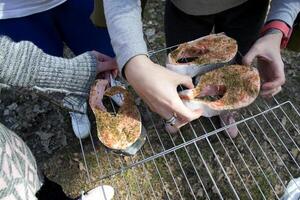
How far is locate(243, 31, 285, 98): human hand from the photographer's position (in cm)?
109

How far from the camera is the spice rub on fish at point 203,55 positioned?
1.19 meters

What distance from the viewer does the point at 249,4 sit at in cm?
139

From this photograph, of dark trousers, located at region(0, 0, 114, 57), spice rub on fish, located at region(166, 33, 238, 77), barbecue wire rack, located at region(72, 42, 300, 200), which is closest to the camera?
spice rub on fish, located at region(166, 33, 238, 77)

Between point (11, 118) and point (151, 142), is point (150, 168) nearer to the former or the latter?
point (151, 142)

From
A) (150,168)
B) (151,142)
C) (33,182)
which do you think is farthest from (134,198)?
(33,182)

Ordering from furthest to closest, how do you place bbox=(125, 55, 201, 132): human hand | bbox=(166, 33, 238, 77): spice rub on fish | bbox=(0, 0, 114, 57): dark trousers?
bbox=(0, 0, 114, 57): dark trousers → bbox=(166, 33, 238, 77): spice rub on fish → bbox=(125, 55, 201, 132): human hand

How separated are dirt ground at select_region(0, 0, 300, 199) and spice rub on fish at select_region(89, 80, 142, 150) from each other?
40 centimetres

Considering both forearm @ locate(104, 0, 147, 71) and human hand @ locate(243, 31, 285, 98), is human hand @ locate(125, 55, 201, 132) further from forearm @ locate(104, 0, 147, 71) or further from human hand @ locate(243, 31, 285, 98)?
human hand @ locate(243, 31, 285, 98)

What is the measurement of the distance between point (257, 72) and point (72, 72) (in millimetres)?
597

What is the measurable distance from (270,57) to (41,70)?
2.31 feet

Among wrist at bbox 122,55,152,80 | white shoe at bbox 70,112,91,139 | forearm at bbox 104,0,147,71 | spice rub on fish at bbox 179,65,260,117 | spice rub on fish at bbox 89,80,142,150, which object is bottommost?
white shoe at bbox 70,112,91,139

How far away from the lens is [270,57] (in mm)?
1084

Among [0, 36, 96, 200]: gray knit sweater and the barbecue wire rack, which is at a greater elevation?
[0, 36, 96, 200]: gray knit sweater

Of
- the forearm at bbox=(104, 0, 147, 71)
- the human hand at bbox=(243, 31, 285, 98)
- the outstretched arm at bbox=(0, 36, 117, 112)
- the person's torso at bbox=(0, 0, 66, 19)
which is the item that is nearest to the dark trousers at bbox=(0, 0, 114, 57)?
the person's torso at bbox=(0, 0, 66, 19)
